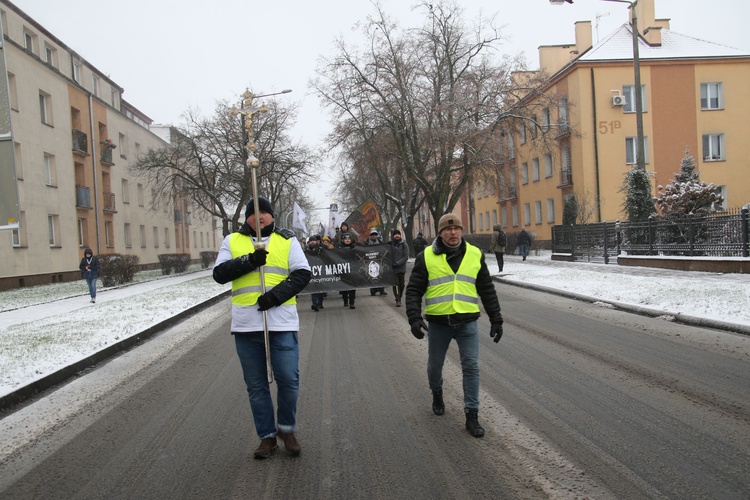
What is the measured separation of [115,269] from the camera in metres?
24.5

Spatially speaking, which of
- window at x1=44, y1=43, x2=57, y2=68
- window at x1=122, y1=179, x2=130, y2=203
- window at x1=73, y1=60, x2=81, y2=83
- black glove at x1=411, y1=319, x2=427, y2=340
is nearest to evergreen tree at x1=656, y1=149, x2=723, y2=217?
black glove at x1=411, y1=319, x2=427, y2=340

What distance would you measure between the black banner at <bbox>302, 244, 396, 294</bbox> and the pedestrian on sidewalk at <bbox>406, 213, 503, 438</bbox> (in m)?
9.39

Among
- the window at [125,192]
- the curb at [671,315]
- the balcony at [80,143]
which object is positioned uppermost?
the balcony at [80,143]

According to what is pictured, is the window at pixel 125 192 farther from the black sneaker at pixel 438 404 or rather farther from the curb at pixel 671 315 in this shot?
the black sneaker at pixel 438 404

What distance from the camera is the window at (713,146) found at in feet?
120

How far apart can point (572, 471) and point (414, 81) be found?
30.1 metres

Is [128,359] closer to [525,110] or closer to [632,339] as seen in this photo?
[632,339]

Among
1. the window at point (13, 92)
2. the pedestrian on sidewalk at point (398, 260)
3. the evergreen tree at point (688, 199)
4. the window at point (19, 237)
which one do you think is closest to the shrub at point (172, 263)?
the window at point (19, 237)

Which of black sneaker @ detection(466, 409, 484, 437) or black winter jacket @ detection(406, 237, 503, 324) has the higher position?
black winter jacket @ detection(406, 237, 503, 324)

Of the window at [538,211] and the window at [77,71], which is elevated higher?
the window at [77,71]

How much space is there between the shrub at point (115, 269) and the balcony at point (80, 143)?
7.91 m

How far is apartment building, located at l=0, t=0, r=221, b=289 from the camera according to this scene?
24.7 m

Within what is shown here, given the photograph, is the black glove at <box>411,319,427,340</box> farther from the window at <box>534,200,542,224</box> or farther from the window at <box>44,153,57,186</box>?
the window at <box>534,200,542,224</box>

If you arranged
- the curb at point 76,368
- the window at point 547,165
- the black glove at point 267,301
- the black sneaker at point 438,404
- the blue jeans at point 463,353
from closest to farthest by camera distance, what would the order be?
the black glove at point 267,301 < the blue jeans at point 463,353 < the black sneaker at point 438,404 < the curb at point 76,368 < the window at point 547,165
